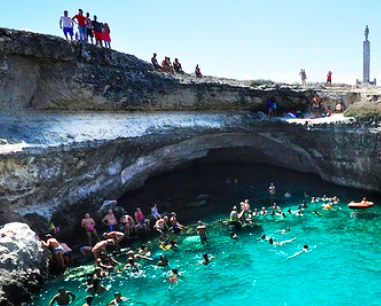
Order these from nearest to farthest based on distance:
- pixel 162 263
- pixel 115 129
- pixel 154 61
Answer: pixel 162 263 → pixel 115 129 → pixel 154 61

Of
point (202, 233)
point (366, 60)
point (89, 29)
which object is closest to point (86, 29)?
point (89, 29)

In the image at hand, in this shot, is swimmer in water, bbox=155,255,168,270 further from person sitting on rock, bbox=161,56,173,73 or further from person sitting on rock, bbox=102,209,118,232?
person sitting on rock, bbox=161,56,173,73

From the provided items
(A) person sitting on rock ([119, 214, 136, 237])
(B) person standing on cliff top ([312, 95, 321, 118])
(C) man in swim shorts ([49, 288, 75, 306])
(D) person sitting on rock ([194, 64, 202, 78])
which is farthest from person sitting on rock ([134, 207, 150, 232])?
(B) person standing on cliff top ([312, 95, 321, 118])

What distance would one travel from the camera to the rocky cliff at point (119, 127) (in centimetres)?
1505

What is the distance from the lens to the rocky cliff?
15.0 m

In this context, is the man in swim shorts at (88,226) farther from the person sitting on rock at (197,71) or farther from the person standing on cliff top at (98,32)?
the person sitting on rock at (197,71)

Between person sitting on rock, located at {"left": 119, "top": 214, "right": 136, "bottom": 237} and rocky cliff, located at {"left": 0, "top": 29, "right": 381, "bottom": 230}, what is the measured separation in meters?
1.77

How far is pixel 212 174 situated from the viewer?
26891 millimetres

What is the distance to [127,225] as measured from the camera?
55.8ft

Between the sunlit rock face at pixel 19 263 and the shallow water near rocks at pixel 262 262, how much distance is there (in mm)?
526

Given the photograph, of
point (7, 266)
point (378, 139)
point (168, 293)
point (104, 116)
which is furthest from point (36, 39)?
point (378, 139)

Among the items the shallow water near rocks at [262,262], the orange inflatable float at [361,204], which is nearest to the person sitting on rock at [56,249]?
the shallow water near rocks at [262,262]

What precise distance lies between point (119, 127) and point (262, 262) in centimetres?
932

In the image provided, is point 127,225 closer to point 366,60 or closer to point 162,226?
point 162,226
